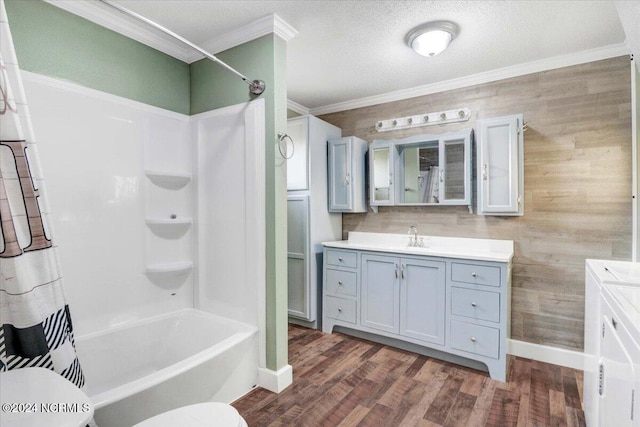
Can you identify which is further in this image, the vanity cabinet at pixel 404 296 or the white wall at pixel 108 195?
the vanity cabinet at pixel 404 296

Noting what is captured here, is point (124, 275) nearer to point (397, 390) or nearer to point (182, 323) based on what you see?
point (182, 323)

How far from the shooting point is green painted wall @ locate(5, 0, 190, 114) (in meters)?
1.78

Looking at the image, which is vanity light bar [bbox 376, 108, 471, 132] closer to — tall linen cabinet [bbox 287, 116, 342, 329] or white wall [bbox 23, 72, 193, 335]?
tall linen cabinet [bbox 287, 116, 342, 329]

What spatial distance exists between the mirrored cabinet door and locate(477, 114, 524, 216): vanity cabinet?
849 millimetres

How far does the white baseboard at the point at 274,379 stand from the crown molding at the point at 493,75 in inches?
109

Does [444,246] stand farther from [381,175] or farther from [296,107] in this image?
[296,107]

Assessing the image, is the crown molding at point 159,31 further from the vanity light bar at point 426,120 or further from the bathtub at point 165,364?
the bathtub at point 165,364

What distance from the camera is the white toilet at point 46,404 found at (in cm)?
81

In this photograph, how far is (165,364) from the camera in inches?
91.0

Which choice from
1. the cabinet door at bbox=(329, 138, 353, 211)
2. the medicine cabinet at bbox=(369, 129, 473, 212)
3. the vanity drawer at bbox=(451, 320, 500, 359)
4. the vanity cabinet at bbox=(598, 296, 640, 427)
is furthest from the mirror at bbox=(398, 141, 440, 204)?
the vanity cabinet at bbox=(598, 296, 640, 427)

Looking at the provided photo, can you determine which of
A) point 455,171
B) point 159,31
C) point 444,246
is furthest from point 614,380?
point 159,31

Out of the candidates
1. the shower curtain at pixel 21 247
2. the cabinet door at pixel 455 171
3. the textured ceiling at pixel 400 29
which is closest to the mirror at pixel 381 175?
the cabinet door at pixel 455 171

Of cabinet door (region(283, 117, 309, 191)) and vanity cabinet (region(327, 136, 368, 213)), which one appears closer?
cabinet door (region(283, 117, 309, 191))

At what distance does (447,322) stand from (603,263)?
3.68 ft
